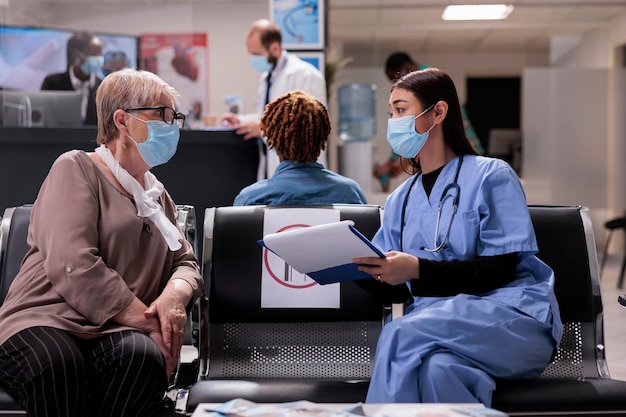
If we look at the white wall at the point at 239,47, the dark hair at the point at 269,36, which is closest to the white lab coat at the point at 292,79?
the dark hair at the point at 269,36

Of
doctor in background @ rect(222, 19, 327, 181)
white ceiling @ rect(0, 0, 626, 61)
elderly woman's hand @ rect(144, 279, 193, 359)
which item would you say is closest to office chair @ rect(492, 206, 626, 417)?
elderly woman's hand @ rect(144, 279, 193, 359)

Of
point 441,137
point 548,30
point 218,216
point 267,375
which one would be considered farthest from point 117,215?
point 548,30

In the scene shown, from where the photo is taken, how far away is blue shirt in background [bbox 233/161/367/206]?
2.65 metres

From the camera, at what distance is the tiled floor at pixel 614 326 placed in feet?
13.2

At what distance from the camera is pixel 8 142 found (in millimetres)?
4129

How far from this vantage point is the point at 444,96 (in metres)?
2.28

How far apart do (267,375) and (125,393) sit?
582 millimetres

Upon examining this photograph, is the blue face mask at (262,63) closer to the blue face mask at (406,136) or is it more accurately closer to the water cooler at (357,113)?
the blue face mask at (406,136)

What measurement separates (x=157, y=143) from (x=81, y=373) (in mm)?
726

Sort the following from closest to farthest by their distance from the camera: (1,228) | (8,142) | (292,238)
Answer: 1. (292,238)
2. (1,228)
3. (8,142)

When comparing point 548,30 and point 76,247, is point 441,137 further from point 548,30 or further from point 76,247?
point 548,30

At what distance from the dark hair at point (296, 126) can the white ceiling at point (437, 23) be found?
6.10 m

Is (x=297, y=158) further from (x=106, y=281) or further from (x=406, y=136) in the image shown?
(x=106, y=281)

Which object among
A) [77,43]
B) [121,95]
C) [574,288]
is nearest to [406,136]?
[574,288]
